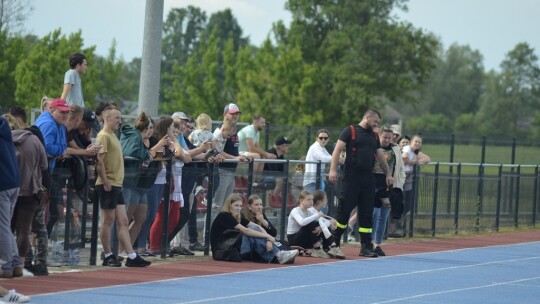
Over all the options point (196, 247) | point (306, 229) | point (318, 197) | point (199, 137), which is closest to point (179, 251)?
point (196, 247)

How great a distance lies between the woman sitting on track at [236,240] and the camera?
1795 centimetres

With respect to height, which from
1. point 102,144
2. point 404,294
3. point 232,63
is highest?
point 232,63

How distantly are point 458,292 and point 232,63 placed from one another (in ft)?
199

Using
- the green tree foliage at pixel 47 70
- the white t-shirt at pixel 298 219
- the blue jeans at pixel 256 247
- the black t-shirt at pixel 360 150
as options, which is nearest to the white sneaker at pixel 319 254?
the white t-shirt at pixel 298 219

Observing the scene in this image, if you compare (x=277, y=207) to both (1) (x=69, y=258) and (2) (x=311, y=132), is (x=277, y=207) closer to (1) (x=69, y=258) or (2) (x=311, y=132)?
(1) (x=69, y=258)

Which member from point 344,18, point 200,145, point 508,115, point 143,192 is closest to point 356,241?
point 200,145

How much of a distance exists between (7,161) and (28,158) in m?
0.89

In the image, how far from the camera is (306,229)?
64.2 ft

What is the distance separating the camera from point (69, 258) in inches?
637

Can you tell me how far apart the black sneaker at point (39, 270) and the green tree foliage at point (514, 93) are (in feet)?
434

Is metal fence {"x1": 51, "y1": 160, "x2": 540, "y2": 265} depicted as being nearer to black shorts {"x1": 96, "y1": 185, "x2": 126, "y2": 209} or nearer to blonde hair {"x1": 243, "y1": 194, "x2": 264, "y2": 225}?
black shorts {"x1": 96, "y1": 185, "x2": 126, "y2": 209}

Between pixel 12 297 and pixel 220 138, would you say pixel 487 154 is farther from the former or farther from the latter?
pixel 12 297

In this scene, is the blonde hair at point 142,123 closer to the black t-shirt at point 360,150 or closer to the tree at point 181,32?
the black t-shirt at point 360,150

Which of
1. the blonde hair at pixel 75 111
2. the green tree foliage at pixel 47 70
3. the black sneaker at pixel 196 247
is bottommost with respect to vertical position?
the black sneaker at pixel 196 247
